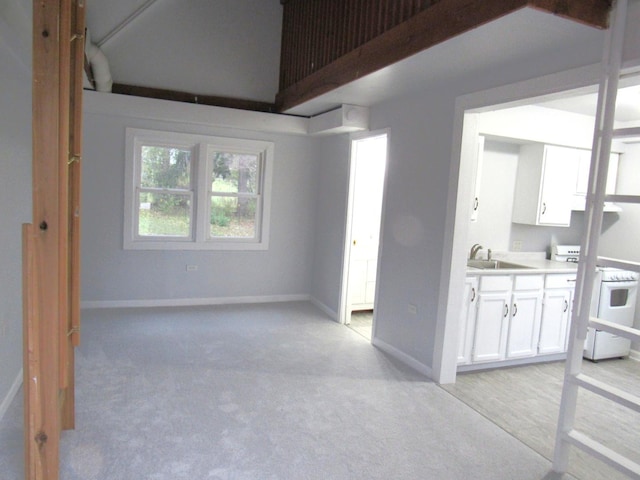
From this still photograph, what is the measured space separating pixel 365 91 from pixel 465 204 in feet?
4.50

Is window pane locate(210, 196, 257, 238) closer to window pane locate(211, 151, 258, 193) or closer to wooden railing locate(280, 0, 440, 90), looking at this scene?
window pane locate(211, 151, 258, 193)

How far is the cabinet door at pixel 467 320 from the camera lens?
12.5 ft

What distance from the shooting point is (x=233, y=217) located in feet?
19.1

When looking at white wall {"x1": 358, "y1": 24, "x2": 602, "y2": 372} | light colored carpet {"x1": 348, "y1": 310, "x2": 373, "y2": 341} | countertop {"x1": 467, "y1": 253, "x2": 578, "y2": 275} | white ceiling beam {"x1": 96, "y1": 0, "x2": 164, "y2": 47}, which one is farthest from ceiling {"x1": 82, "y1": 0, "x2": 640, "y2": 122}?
light colored carpet {"x1": 348, "y1": 310, "x2": 373, "y2": 341}

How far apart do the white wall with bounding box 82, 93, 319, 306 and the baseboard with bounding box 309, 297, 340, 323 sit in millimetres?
224

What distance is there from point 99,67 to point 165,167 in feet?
4.17

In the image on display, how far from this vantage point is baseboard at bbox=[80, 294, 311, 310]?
17.2ft

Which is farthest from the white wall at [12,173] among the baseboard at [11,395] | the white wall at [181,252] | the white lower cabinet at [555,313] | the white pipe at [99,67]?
the white lower cabinet at [555,313]

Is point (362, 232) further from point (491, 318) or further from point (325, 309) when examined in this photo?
point (491, 318)

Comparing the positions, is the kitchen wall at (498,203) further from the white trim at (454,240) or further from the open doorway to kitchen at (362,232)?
the white trim at (454,240)

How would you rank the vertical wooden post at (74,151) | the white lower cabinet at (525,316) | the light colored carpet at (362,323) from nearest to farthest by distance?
the vertical wooden post at (74,151) < the white lower cabinet at (525,316) < the light colored carpet at (362,323)

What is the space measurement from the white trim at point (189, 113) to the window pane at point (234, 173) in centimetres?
41

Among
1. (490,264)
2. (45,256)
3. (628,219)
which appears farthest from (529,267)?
(45,256)

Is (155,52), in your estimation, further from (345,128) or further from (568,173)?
(568,173)
